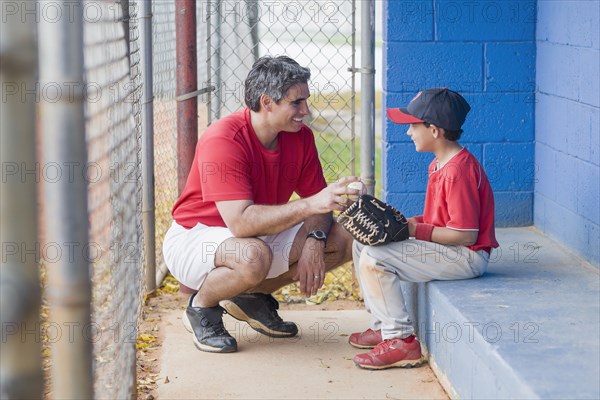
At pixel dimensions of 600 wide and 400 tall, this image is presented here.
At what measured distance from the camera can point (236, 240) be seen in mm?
4305

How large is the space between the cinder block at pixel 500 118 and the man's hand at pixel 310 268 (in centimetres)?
137

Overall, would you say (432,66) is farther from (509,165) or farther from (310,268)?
(310,268)

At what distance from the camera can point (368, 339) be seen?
4.50 meters

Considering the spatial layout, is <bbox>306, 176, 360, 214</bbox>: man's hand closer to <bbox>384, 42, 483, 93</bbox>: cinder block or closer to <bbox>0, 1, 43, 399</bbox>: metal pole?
<bbox>384, 42, 483, 93</bbox>: cinder block

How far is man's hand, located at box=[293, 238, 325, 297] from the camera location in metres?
4.43

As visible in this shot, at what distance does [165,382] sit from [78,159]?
3.15 meters

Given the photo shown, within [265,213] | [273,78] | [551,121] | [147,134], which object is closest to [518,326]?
[265,213]

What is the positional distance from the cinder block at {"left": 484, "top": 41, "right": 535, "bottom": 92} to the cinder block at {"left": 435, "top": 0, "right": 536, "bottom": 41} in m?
0.05

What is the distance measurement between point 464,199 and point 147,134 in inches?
78.8

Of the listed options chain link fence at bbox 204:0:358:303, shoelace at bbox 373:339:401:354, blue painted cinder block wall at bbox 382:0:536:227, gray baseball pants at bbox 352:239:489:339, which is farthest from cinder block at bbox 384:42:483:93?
shoelace at bbox 373:339:401:354

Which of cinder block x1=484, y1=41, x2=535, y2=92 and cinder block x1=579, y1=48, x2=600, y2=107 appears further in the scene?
cinder block x1=484, y1=41, x2=535, y2=92

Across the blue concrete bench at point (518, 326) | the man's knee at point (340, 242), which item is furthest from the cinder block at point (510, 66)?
the man's knee at point (340, 242)

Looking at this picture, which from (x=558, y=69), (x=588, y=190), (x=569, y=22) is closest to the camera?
(x=588, y=190)

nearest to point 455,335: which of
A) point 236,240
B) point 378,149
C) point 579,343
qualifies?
point 579,343
